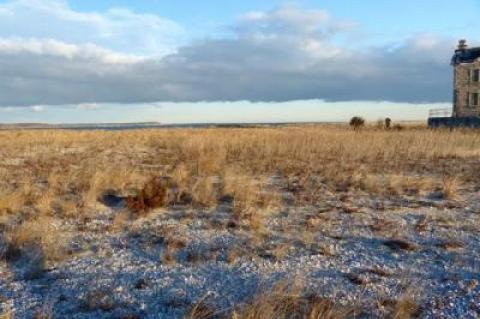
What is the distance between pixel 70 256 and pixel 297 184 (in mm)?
6782

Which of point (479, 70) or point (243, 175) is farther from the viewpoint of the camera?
point (479, 70)

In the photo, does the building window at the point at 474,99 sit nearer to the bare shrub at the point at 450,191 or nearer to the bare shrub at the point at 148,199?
the bare shrub at the point at 450,191

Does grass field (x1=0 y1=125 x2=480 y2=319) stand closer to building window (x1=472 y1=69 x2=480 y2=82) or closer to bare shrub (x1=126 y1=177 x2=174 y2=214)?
bare shrub (x1=126 y1=177 x2=174 y2=214)

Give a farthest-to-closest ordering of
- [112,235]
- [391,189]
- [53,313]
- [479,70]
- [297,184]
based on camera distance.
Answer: [479,70] < [297,184] < [391,189] < [112,235] < [53,313]

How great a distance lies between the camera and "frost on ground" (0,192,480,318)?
5148mm

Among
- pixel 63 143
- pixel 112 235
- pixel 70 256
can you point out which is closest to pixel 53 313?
pixel 70 256

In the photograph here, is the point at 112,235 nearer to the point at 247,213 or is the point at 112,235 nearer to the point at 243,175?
the point at 247,213

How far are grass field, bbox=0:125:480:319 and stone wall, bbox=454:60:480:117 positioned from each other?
105 feet

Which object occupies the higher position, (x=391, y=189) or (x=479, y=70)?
(x=479, y=70)

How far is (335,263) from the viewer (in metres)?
6.43

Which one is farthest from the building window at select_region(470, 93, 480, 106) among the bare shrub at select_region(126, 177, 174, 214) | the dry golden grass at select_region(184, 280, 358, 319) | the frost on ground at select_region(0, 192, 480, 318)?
the dry golden grass at select_region(184, 280, 358, 319)

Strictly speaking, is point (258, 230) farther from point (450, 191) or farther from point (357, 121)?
point (357, 121)

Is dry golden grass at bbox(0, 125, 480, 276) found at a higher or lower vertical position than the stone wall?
lower

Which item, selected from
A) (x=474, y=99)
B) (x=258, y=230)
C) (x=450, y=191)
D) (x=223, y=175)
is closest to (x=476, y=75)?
(x=474, y=99)
